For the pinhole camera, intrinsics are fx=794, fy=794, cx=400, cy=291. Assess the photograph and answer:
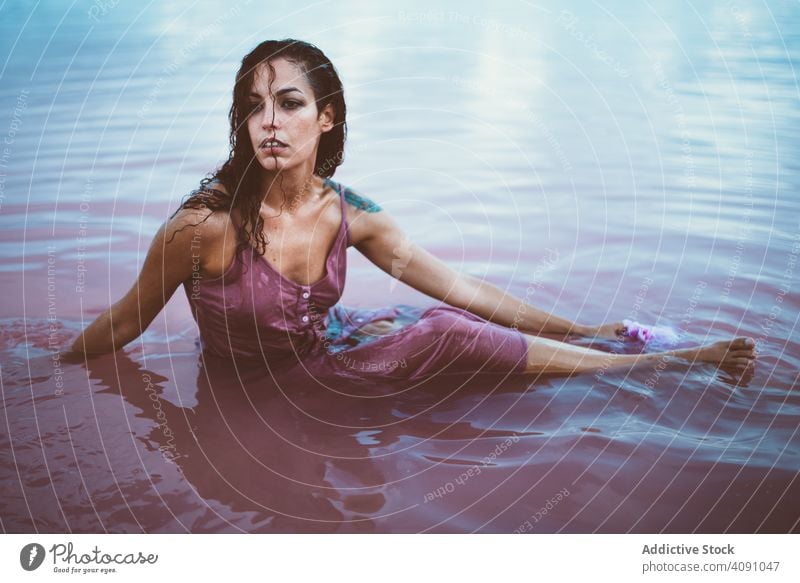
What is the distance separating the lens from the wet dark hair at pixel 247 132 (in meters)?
1.37

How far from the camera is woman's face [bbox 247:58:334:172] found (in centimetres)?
137

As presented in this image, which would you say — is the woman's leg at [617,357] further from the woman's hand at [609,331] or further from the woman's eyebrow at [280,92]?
the woman's eyebrow at [280,92]

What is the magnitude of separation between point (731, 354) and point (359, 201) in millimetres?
825

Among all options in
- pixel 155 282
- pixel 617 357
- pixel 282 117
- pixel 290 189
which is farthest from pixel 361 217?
pixel 617 357

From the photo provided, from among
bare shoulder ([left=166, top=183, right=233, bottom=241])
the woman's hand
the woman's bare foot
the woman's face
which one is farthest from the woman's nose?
the woman's bare foot

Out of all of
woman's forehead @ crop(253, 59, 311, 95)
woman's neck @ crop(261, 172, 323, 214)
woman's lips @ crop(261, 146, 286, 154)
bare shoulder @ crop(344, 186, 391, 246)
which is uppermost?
woman's forehead @ crop(253, 59, 311, 95)

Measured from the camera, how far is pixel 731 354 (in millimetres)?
1633

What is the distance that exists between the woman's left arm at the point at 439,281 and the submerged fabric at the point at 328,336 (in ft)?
0.20

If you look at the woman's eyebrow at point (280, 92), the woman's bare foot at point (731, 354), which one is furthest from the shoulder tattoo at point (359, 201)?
the woman's bare foot at point (731, 354)

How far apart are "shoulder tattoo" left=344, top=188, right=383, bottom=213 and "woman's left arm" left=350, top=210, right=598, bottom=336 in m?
0.01

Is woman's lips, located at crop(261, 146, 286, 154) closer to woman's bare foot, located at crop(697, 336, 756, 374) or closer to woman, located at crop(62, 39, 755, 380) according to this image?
woman, located at crop(62, 39, 755, 380)

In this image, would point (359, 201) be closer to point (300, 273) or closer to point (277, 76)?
point (300, 273)

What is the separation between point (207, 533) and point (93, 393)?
480 millimetres
